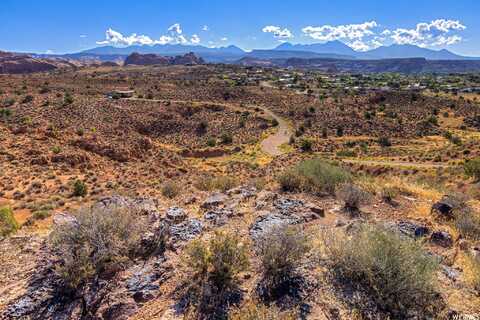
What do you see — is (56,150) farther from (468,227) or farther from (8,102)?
(8,102)

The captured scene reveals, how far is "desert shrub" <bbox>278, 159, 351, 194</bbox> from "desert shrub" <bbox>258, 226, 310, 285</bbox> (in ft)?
18.8

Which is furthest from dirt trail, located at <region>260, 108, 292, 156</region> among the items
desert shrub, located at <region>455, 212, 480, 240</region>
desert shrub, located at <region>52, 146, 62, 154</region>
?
desert shrub, located at <region>455, 212, 480, 240</region>

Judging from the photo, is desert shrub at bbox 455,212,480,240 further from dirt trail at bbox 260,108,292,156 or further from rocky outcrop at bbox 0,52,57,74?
rocky outcrop at bbox 0,52,57,74

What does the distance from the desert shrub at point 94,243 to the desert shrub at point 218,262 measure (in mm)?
1473

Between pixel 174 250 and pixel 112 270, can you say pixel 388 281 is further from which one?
Result: pixel 112 270

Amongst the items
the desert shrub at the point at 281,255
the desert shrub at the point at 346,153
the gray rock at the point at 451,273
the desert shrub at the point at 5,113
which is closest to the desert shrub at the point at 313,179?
the gray rock at the point at 451,273

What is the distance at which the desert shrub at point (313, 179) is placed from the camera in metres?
11.5

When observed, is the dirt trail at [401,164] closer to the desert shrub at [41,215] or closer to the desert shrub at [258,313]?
the desert shrub at [41,215]

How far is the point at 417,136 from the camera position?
1845 inches

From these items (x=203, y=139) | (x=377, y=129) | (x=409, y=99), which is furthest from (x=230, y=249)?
(x=409, y=99)

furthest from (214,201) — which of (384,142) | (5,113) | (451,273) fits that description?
(384,142)

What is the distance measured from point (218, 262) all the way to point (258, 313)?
146 cm

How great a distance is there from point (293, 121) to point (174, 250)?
4920 centimetres

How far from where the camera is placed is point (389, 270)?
→ 498cm
